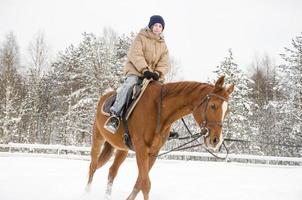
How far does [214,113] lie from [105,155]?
3.51 metres

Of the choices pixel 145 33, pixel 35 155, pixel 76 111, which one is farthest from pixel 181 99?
pixel 76 111

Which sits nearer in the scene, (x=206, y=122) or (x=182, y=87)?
(x=206, y=122)

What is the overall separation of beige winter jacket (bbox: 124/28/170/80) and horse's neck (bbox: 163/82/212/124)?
0.80 metres

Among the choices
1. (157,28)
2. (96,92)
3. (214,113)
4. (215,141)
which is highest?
(96,92)

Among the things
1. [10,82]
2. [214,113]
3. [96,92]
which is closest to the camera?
[214,113]

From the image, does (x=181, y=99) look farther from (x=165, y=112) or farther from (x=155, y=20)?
(x=155, y=20)

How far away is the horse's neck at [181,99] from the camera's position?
197 inches

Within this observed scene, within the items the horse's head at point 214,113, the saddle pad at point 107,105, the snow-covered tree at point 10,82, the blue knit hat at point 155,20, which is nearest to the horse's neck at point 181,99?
the horse's head at point 214,113

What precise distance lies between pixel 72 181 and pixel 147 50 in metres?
4.49

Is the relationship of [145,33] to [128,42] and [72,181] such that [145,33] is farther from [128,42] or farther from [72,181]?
[128,42]

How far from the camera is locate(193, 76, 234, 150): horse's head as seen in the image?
4438 millimetres

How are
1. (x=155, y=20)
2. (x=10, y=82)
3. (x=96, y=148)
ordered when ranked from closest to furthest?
(x=155, y=20) < (x=96, y=148) < (x=10, y=82)

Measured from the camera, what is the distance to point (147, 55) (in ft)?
19.9

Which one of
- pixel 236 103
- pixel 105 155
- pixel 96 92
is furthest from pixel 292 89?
pixel 105 155
